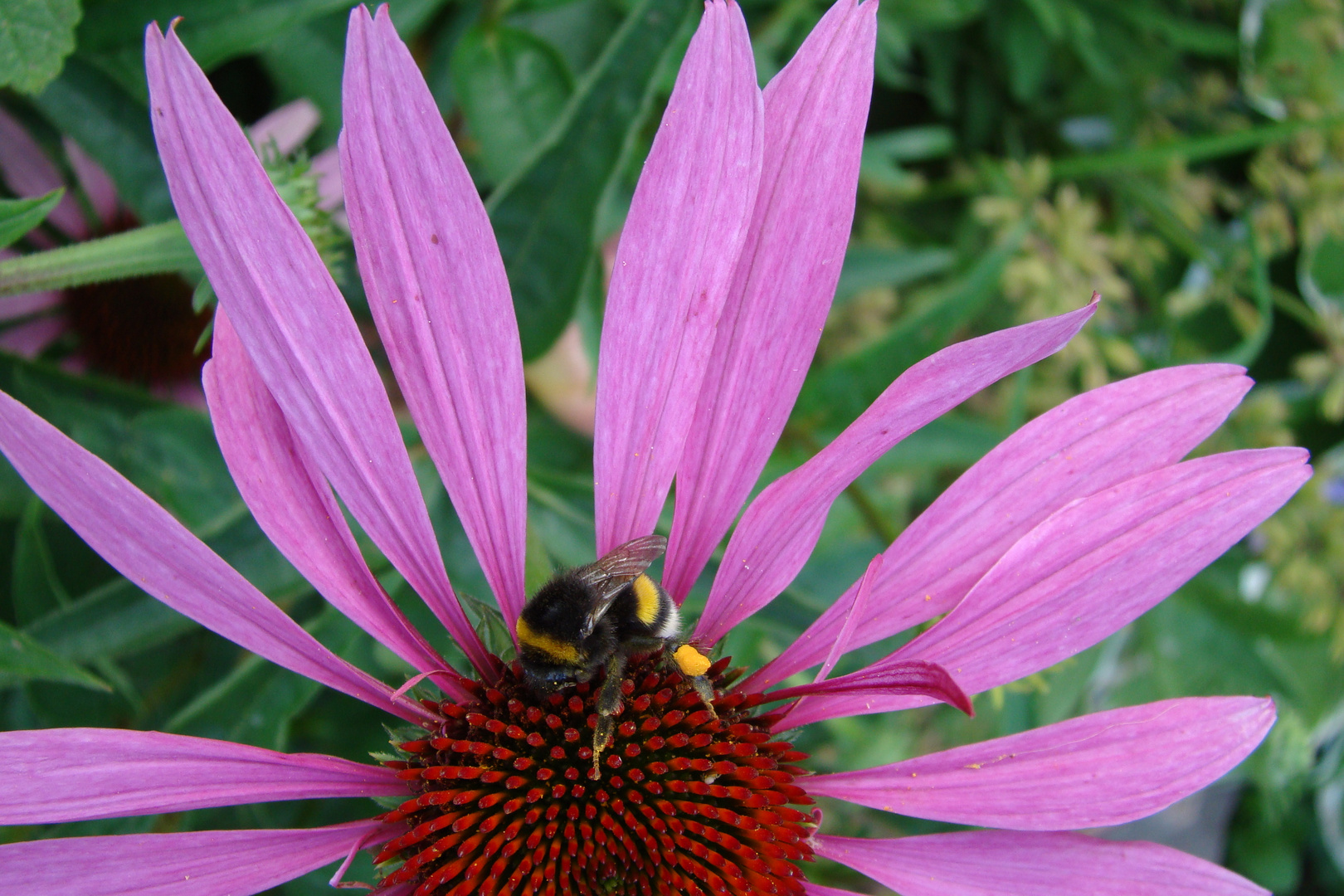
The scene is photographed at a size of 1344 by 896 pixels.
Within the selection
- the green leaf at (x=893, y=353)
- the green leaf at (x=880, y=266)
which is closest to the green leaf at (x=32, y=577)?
the green leaf at (x=893, y=353)

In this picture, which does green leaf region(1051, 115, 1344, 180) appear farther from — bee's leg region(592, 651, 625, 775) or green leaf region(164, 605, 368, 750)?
green leaf region(164, 605, 368, 750)

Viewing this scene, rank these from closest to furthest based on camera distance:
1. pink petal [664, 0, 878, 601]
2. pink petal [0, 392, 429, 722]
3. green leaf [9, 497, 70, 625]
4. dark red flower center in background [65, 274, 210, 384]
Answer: pink petal [0, 392, 429, 722]
pink petal [664, 0, 878, 601]
green leaf [9, 497, 70, 625]
dark red flower center in background [65, 274, 210, 384]

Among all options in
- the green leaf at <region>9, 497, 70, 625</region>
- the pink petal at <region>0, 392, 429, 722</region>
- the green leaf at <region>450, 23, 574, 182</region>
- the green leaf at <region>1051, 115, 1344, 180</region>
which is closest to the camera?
the pink petal at <region>0, 392, 429, 722</region>

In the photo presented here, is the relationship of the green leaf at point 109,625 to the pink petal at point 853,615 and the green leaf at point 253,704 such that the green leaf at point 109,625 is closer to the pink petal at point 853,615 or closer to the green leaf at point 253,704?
the green leaf at point 253,704

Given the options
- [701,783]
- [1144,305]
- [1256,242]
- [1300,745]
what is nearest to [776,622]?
[701,783]

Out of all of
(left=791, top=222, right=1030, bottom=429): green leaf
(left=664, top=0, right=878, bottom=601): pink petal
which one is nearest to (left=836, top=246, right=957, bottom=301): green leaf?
(left=791, top=222, right=1030, bottom=429): green leaf

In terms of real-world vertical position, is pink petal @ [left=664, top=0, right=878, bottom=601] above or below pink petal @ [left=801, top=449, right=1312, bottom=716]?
above
